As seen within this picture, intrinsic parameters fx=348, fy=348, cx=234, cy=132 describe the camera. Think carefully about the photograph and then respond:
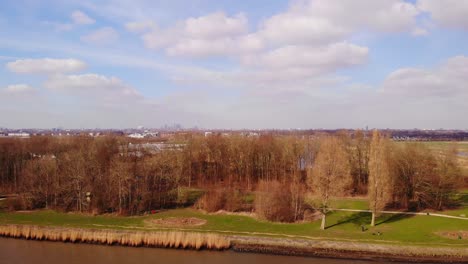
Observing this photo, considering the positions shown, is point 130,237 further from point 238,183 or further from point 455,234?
point 238,183

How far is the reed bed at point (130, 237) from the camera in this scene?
2647cm

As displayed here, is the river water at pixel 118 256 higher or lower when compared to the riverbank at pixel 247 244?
lower

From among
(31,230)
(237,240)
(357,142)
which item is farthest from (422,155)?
(31,230)

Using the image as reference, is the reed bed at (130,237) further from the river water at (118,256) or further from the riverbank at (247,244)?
the river water at (118,256)

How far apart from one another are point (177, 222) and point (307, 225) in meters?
11.7

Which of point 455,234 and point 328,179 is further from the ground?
point 328,179

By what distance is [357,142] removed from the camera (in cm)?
5384

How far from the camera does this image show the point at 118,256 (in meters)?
25.1

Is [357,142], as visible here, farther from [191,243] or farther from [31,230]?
[31,230]

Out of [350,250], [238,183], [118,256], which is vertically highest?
[238,183]

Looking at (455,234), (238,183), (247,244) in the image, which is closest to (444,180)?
(455,234)

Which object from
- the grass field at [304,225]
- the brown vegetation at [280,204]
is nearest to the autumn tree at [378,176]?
the grass field at [304,225]

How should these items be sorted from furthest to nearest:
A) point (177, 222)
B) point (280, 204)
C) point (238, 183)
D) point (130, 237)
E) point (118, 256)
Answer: point (238, 183) < point (280, 204) < point (177, 222) < point (130, 237) < point (118, 256)

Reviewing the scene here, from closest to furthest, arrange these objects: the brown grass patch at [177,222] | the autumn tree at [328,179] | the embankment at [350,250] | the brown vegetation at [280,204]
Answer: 1. the embankment at [350,250]
2. the autumn tree at [328,179]
3. the brown grass patch at [177,222]
4. the brown vegetation at [280,204]
